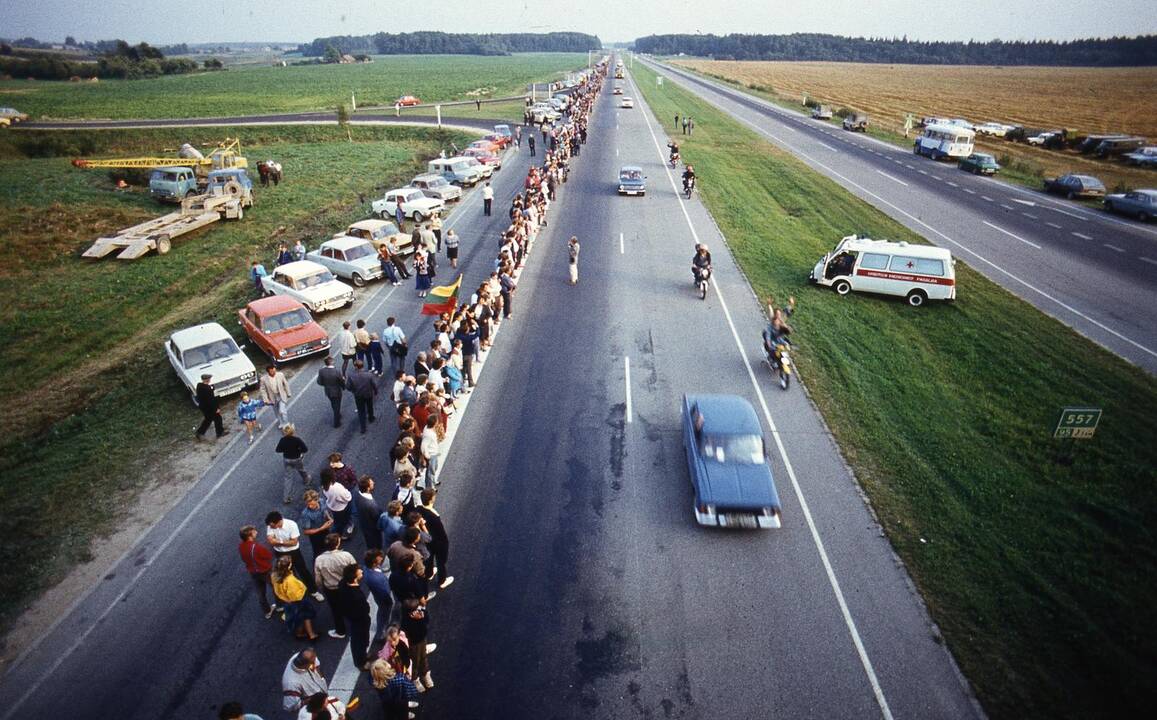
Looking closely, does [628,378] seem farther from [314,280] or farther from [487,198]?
[487,198]

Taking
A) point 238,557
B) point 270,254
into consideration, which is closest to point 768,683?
point 238,557

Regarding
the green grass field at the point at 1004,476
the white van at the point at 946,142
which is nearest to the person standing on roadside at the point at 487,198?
the green grass field at the point at 1004,476

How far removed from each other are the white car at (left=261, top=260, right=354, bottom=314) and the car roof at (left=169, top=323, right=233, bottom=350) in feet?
11.7

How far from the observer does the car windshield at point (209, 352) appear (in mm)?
14352

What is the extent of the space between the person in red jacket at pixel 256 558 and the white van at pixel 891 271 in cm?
1901

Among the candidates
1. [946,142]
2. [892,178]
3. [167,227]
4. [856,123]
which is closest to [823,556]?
[167,227]

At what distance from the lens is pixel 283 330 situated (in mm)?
16047

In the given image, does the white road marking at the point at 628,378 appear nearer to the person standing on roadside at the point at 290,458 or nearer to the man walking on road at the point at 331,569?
the person standing on roadside at the point at 290,458

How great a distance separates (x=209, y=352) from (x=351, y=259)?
7.64 meters

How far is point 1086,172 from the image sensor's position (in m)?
41.0

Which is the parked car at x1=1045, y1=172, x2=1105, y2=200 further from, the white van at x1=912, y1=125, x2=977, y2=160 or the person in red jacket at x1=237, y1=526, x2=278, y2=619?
the person in red jacket at x1=237, y1=526, x2=278, y2=619

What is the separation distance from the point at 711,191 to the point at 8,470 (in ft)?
104

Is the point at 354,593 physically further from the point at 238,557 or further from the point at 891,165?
the point at 891,165

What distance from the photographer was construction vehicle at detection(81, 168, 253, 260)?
81.7 feet
